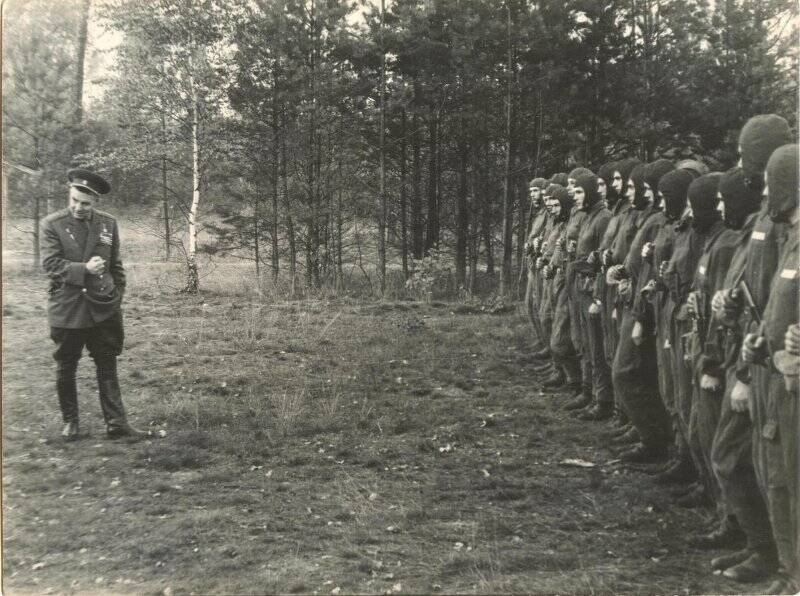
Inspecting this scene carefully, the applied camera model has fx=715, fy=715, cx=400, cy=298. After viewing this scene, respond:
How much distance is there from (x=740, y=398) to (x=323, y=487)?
283cm

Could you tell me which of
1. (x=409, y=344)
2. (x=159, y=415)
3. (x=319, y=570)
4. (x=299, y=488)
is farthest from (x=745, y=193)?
(x=409, y=344)

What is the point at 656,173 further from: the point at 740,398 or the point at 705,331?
the point at 740,398

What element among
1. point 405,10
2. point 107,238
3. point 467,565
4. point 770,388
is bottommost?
point 467,565

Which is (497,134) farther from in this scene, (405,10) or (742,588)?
(742,588)

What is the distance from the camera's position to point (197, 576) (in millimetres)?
3729

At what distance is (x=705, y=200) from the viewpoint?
4.38 metres

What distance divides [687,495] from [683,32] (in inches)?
215

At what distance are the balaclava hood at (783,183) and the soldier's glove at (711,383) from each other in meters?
1.01

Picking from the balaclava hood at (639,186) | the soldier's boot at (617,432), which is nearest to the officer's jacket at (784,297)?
the balaclava hood at (639,186)

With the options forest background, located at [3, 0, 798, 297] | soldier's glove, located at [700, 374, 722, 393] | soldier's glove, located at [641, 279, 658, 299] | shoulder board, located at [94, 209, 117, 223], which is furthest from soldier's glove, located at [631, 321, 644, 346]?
shoulder board, located at [94, 209, 117, 223]

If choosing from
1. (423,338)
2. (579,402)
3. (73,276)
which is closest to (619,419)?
(579,402)

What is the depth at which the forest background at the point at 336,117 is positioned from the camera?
9.64 m

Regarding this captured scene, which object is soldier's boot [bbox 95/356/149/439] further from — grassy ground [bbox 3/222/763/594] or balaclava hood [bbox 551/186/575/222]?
balaclava hood [bbox 551/186/575/222]

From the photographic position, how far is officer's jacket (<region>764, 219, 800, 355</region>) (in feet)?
10.2
